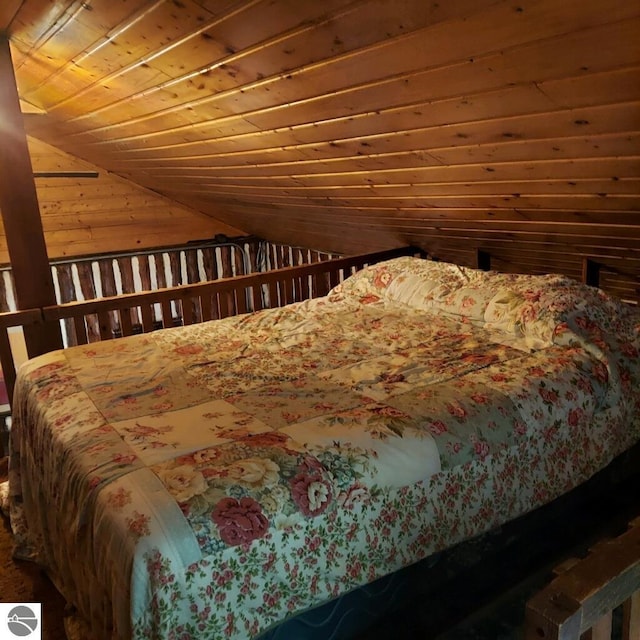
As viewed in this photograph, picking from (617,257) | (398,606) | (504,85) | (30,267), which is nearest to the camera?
(504,85)

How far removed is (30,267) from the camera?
287 cm

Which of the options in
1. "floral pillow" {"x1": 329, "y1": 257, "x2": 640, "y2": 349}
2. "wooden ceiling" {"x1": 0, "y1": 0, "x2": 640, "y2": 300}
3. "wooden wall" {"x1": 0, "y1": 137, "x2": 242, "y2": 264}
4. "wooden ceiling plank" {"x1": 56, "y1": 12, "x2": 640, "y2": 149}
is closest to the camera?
"wooden ceiling plank" {"x1": 56, "y1": 12, "x2": 640, "y2": 149}

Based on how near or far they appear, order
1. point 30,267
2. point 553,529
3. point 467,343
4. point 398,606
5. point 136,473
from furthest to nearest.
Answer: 1. point 30,267
2. point 467,343
3. point 553,529
4. point 398,606
5. point 136,473

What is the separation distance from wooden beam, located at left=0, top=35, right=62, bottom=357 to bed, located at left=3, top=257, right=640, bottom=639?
0.48 meters

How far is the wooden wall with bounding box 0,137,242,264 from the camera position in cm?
490

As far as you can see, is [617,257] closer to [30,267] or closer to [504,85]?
[504,85]

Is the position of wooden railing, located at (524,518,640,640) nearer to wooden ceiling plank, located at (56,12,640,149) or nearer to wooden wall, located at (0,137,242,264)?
wooden ceiling plank, located at (56,12,640,149)

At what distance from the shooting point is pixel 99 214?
5223 mm

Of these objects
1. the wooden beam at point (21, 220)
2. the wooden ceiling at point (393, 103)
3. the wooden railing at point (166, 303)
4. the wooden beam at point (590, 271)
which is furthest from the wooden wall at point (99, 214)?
the wooden beam at point (590, 271)

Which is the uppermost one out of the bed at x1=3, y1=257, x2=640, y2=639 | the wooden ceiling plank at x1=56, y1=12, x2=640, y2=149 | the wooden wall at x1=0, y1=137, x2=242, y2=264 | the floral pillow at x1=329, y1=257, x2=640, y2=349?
the wooden ceiling plank at x1=56, y1=12, x2=640, y2=149

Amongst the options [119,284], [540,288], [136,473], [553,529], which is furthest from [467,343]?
[119,284]

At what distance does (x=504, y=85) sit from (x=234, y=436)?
123cm

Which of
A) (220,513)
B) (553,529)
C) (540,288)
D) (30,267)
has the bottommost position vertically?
(553,529)

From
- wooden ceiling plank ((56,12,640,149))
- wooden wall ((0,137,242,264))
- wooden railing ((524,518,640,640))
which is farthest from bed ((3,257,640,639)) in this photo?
wooden wall ((0,137,242,264))
